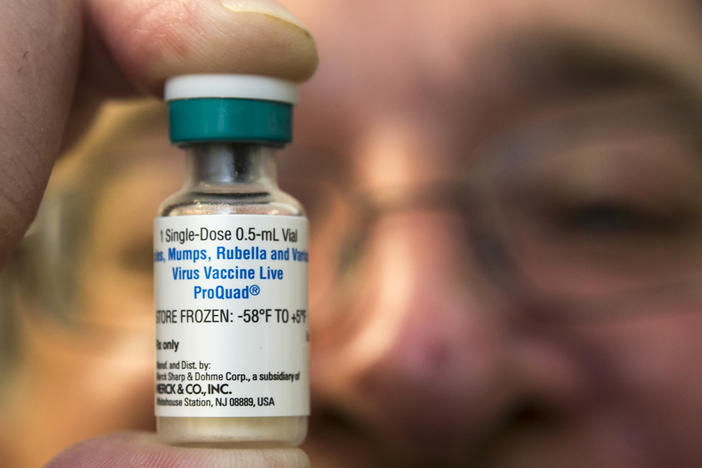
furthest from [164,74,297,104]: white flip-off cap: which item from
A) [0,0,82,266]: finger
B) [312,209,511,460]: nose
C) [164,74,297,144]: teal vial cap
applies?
[312,209,511,460]: nose

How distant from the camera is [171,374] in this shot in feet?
2.75

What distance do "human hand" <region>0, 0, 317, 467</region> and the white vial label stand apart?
5 cm

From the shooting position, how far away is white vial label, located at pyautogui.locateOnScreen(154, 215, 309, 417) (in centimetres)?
82

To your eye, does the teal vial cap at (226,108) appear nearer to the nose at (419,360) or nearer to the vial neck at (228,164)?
the vial neck at (228,164)

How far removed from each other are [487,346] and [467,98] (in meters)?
0.37

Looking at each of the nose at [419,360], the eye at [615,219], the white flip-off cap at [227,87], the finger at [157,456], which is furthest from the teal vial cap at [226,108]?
the eye at [615,219]

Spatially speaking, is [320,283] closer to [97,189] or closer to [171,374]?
[97,189]

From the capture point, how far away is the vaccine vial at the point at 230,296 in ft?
2.68

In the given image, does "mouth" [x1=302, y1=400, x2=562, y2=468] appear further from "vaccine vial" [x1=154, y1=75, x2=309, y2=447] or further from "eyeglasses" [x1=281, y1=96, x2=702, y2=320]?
"vaccine vial" [x1=154, y1=75, x2=309, y2=447]

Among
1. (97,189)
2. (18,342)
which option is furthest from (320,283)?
(18,342)

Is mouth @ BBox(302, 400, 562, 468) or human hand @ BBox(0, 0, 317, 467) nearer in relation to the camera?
human hand @ BBox(0, 0, 317, 467)

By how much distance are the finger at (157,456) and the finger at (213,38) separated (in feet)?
1.05

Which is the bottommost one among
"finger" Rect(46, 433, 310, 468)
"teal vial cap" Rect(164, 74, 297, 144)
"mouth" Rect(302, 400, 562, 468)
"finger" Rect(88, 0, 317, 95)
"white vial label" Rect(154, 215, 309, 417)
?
"mouth" Rect(302, 400, 562, 468)

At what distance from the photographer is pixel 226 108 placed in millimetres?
834
